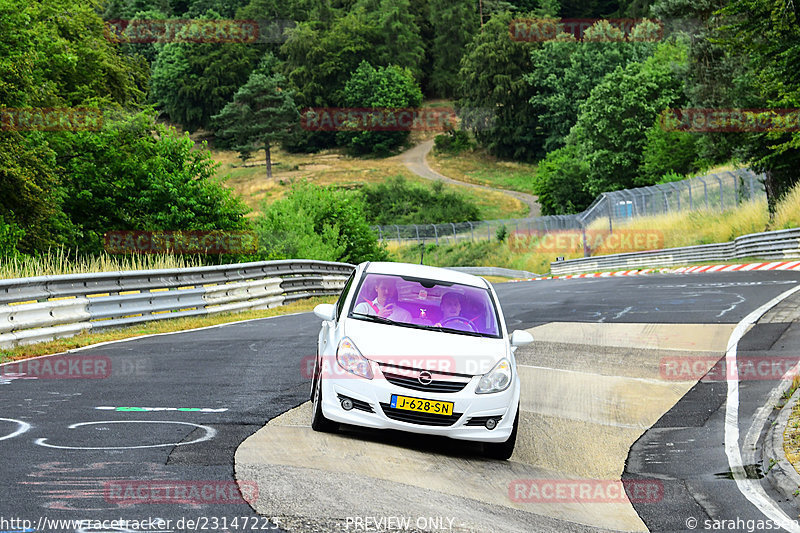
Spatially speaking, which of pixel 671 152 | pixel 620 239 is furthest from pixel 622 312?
pixel 671 152

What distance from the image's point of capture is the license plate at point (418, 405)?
25.9ft

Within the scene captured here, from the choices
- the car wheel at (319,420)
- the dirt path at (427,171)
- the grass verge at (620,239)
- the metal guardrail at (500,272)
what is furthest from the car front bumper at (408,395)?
the dirt path at (427,171)

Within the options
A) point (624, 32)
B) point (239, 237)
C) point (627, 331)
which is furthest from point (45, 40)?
point (624, 32)

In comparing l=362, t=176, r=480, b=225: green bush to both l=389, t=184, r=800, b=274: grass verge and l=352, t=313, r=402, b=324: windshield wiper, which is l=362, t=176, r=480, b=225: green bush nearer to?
l=389, t=184, r=800, b=274: grass verge

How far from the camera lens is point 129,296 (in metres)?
16.8

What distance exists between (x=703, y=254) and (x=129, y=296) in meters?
28.5

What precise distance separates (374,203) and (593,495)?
9163cm

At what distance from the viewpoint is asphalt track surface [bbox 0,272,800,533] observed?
569 centimetres

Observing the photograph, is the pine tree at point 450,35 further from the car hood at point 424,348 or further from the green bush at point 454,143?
the car hood at point 424,348

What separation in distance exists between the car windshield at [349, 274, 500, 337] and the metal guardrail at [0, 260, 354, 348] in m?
6.45

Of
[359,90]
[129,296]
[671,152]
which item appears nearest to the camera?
[129,296]

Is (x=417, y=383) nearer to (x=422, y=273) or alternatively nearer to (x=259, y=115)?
(x=422, y=273)

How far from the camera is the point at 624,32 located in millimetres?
109500

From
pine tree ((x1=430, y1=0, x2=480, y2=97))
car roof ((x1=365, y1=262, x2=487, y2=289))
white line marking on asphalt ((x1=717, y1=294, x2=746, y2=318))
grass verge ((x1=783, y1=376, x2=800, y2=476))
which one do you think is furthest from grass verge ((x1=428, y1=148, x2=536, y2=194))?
grass verge ((x1=783, y1=376, x2=800, y2=476))
